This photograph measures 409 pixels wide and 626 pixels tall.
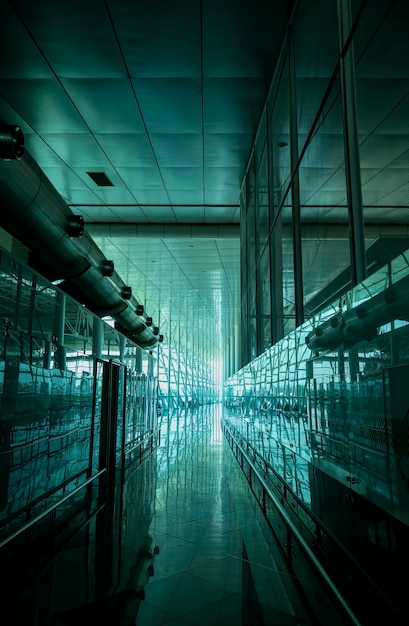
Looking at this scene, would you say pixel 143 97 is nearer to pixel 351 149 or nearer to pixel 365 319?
pixel 351 149

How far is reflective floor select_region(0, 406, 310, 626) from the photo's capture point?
3.53m

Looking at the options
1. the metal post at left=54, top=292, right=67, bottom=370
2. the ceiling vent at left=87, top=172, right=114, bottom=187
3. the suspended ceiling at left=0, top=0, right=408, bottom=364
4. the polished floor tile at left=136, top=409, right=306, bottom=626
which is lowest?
the polished floor tile at left=136, top=409, right=306, bottom=626

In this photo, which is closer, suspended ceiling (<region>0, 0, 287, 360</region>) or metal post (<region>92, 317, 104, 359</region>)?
suspended ceiling (<region>0, 0, 287, 360</region>)

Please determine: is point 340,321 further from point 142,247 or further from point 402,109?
point 142,247

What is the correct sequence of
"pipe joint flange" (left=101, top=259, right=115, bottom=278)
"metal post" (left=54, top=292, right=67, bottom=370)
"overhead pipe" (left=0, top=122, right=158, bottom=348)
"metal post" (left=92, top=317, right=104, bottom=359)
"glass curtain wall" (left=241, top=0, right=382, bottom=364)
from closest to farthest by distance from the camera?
1. "glass curtain wall" (left=241, top=0, right=382, bottom=364)
2. "overhead pipe" (left=0, top=122, right=158, bottom=348)
3. "metal post" (left=54, top=292, right=67, bottom=370)
4. "metal post" (left=92, top=317, right=104, bottom=359)
5. "pipe joint flange" (left=101, top=259, right=115, bottom=278)

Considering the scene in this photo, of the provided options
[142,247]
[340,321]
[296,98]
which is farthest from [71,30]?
[142,247]

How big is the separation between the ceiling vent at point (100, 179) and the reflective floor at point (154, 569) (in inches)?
308

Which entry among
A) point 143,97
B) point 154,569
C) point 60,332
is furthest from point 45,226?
point 154,569

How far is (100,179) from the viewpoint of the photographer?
40.4 ft

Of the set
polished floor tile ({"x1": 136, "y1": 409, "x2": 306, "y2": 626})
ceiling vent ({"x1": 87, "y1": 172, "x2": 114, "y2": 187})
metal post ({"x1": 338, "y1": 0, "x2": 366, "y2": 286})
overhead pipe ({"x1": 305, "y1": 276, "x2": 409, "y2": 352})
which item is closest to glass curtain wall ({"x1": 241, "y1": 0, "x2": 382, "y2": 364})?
metal post ({"x1": 338, "y1": 0, "x2": 366, "y2": 286})

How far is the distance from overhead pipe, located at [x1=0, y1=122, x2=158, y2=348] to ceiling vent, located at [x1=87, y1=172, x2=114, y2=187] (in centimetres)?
294

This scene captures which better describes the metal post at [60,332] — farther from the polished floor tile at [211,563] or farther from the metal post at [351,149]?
the metal post at [351,149]

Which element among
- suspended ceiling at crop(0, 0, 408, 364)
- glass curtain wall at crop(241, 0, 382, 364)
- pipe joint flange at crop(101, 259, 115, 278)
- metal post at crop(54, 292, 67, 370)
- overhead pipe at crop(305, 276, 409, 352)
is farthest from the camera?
pipe joint flange at crop(101, 259, 115, 278)

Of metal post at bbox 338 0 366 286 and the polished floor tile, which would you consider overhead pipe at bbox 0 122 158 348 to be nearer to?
metal post at bbox 338 0 366 286
